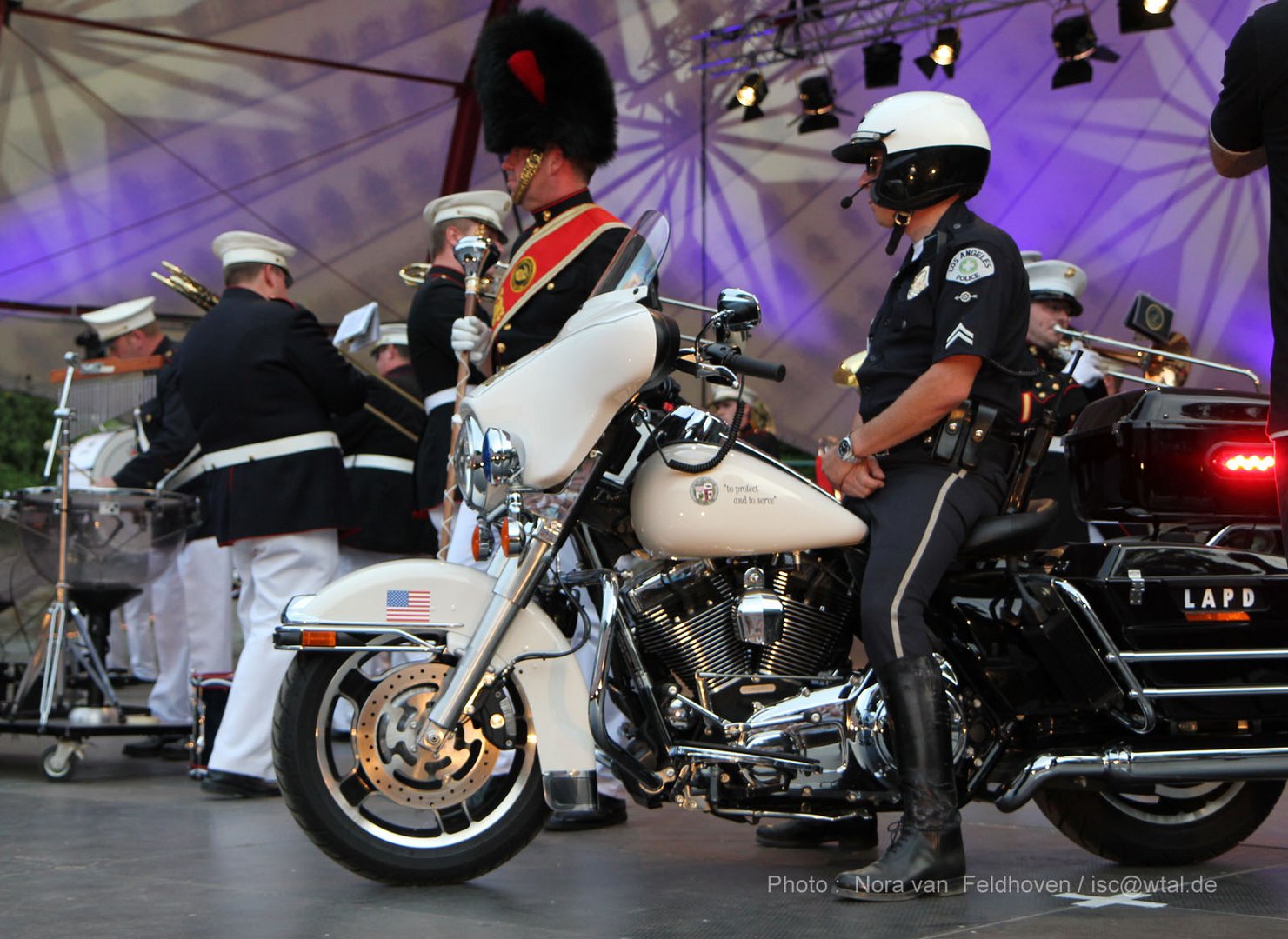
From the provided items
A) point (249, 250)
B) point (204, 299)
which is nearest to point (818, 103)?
point (204, 299)

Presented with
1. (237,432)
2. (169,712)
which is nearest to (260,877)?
(237,432)

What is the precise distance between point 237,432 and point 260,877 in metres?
2.22

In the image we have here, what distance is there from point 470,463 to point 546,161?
3.97 feet

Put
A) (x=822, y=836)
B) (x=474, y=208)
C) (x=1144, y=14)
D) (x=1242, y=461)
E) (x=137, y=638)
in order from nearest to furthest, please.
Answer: (x=1242, y=461)
(x=822, y=836)
(x=474, y=208)
(x=137, y=638)
(x=1144, y=14)

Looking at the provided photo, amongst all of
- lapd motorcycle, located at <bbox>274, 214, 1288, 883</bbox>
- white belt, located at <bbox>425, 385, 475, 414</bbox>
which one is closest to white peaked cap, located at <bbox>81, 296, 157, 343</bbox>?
white belt, located at <bbox>425, 385, 475, 414</bbox>

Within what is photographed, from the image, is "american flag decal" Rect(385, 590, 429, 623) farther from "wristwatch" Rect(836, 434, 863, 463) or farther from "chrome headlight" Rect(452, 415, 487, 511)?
"wristwatch" Rect(836, 434, 863, 463)

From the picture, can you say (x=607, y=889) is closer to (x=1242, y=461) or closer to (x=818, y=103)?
(x=1242, y=461)

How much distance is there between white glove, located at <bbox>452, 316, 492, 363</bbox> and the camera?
470 centimetres

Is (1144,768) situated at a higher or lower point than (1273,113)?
lower

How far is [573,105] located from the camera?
179 inches

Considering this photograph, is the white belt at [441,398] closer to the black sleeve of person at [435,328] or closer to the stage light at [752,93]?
the black sleeve of person at [435,328]

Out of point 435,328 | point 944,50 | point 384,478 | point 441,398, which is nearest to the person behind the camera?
point 435,328

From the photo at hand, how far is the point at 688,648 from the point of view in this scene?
3.62 metres

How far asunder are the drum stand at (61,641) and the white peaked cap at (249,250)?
753mm
